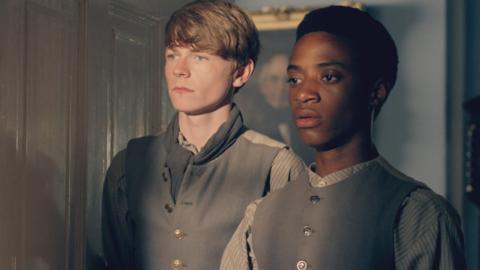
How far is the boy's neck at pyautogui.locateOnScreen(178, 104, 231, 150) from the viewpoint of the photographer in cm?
96

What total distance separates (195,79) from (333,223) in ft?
0.82

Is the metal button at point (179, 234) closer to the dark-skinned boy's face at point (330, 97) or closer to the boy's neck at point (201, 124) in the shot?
the boy's neck at point (201, 124)

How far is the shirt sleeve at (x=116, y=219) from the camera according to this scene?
1.00 meters

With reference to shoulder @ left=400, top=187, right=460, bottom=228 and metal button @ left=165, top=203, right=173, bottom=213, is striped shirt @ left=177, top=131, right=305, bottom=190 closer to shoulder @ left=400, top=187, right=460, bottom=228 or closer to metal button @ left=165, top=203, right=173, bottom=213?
metal button @ left=165, top=203, right=173, bottom=213

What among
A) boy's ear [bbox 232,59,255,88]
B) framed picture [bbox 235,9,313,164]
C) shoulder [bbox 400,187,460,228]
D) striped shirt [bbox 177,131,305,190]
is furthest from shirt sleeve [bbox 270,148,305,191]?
framed picture [bbox 235,9,313,164]

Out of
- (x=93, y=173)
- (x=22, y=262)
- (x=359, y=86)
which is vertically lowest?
(x=22, y=262)

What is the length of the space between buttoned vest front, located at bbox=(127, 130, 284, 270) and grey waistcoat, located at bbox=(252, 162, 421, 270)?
0.30 ft

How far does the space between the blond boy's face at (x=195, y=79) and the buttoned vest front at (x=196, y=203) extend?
71 millimetres

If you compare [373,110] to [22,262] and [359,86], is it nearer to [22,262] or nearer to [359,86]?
[359,86]

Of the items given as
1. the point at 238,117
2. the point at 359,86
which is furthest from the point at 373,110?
the point at 238,117

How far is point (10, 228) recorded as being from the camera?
2.99 ft

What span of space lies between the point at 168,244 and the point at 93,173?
0.17 metres

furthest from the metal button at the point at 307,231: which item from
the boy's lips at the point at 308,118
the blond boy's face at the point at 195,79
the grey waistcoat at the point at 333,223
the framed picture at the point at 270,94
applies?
the framed picture at the point at 270,94

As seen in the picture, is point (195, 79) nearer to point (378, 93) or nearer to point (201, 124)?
point (201, 124)
